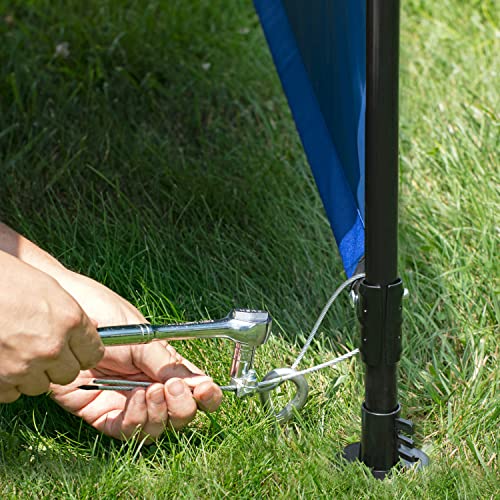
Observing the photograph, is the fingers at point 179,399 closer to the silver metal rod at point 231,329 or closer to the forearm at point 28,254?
the silver metal rod at point 231,329

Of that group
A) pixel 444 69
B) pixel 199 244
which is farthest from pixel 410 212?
pixel 444 69

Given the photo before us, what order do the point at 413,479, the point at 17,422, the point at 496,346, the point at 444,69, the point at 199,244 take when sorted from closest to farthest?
the point at 413,479
the point at 17,422
the point at 496,346
the point at 199,244
the point at 444,69

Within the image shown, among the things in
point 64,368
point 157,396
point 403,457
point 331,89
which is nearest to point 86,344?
point 64,368

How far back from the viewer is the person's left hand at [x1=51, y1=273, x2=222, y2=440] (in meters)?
1.28

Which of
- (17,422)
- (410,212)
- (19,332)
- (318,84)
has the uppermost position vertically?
(318,84)

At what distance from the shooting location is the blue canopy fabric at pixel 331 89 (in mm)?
1405

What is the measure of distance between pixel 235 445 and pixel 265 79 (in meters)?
1.43

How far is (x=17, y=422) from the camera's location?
4.63 ft

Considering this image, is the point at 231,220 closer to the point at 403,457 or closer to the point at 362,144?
the point at 362,144

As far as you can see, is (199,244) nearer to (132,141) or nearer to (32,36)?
(132,141)

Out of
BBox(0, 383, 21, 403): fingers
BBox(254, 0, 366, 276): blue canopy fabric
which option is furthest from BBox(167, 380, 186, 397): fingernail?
BBox(254, 0, 366, 276): blue canopy fabric

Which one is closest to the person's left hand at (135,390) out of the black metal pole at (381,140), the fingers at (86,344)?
the fingers at (86,344)

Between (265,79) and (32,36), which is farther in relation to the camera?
(32,36)

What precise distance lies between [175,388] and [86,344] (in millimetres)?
191
